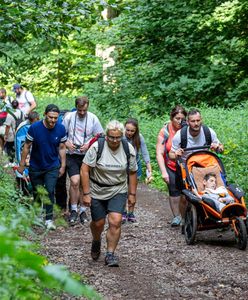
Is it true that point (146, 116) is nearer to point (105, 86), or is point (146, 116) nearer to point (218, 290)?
point (105, 86)

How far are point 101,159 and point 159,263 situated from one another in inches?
59.0

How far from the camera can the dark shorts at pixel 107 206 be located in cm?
765

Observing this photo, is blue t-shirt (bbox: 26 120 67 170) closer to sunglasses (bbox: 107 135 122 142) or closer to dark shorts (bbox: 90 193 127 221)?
dark shorts (bbox: 90 193 127 221)

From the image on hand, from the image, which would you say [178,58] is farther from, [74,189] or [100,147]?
[100,147]

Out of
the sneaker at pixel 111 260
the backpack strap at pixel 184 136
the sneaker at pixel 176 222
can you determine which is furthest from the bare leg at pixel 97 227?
the sneaker at pixel 176 222

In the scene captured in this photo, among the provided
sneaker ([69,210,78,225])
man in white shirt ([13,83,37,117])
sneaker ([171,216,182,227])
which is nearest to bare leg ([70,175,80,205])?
sneaker ([69,210,78,225])

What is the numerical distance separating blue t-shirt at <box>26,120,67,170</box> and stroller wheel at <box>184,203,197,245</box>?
2247 mm

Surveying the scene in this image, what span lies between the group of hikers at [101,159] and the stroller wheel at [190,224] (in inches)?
26.2

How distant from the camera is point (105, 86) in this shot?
64.4ft

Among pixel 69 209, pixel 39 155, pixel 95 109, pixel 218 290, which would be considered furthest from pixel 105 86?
pixel 218 290

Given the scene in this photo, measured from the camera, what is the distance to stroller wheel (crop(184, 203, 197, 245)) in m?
8.63

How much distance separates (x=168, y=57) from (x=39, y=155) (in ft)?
33.3

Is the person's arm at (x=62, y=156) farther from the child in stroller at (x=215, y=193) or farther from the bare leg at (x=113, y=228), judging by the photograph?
the bare leg at (x=113, y=228)

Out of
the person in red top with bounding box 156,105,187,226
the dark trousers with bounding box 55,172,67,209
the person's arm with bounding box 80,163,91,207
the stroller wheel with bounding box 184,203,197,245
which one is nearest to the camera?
the person's arm with bounding box 80,163,91,207
